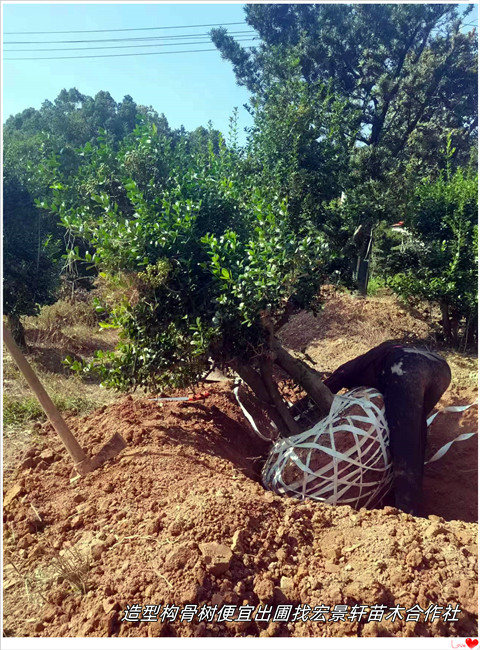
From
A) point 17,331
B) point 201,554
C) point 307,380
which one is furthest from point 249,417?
point 17,331

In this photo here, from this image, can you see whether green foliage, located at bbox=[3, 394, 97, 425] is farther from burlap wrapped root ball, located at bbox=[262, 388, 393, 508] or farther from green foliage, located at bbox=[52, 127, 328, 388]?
burlap wrapped root ball, located at bbox=[262, 388, 393, 508]

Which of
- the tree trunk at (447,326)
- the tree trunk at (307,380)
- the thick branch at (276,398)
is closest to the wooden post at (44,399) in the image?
the thick branch at (276,398)

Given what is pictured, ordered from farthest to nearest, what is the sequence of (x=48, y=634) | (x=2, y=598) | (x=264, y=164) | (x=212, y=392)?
(x=264, y=164), (x=212, y=392), (x=2, y=598), (x=48, y=634)

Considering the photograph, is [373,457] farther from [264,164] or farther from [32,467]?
[264,164]

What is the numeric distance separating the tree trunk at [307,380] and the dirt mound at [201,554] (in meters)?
0.82

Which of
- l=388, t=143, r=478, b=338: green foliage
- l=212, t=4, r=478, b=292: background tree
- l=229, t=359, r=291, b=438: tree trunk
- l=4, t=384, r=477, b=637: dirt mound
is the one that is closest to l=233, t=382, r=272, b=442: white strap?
l=229, t=359, r=291, b=438: tree trunk

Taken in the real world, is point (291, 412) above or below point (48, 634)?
above

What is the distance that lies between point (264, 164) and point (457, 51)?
824 cm

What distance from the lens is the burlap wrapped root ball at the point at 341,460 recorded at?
3145mm

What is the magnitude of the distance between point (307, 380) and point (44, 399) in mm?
1756

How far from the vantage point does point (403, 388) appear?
326 centimetres

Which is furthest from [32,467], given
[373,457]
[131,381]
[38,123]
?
[38,123]

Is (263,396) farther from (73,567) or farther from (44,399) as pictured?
(73,567)

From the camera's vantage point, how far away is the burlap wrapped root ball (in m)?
3.14
